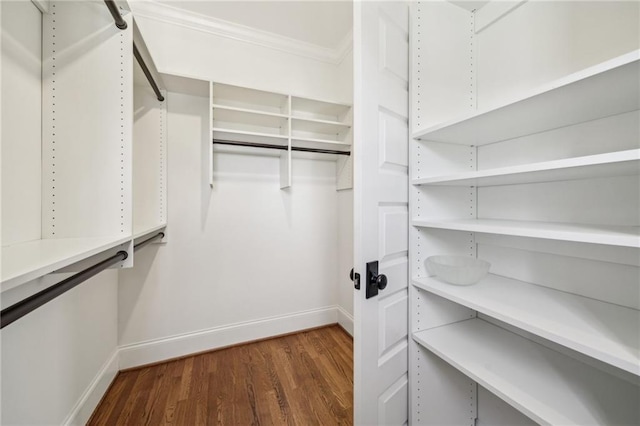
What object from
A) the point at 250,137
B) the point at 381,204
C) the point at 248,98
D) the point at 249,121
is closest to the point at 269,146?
the point at 250,137

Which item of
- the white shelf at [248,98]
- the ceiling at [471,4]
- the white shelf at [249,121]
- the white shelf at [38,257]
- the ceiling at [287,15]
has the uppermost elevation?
the ceiling at [287,15]

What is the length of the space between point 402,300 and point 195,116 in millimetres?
2015

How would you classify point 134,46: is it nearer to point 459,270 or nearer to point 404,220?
point 404,220

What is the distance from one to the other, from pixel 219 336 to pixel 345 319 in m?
1.12

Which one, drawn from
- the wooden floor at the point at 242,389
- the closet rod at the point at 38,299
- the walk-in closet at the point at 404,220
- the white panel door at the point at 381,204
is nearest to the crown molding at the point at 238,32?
the walk-in closet at the point at 404,220

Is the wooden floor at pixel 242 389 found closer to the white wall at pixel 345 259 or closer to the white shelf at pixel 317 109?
the white wall at pixel 345 259

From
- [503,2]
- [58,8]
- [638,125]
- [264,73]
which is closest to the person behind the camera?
[638,125]

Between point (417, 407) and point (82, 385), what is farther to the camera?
point (82, 385)

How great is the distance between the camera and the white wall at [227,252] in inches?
74.4

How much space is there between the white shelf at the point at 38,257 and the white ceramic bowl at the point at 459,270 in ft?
4.34

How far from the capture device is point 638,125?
0.80 m

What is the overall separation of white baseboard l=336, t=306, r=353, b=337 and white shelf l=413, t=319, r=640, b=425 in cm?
119

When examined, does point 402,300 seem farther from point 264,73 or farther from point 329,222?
point 264,73

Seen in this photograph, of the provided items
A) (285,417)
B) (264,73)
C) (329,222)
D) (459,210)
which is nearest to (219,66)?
(264,73)
